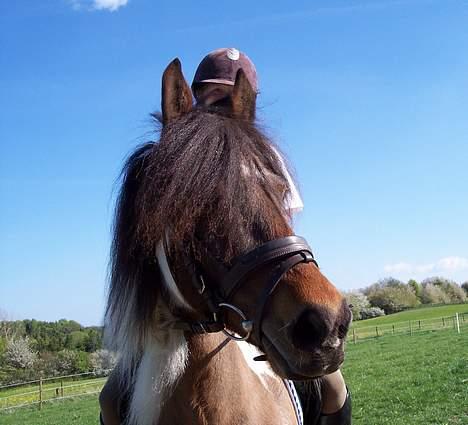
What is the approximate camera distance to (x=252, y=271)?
7.73ft

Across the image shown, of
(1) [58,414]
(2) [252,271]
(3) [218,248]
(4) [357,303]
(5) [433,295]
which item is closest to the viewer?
(2) [252,271]

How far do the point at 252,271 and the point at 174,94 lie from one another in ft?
3.50

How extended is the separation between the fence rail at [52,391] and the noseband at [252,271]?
31.2 metres

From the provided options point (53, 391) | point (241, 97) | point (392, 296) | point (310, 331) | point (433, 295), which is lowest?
point (53, 391)

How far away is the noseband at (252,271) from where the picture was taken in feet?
7.54

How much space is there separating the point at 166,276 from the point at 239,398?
2.60 ft

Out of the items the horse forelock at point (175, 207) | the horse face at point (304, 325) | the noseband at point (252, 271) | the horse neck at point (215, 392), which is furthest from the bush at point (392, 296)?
the horse face at point (304, 325)

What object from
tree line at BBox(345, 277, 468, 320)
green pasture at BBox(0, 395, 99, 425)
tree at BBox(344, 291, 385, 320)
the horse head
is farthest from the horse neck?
tree line at BBox(345, 277, 468, 320)

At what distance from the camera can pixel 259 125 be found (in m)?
2.96

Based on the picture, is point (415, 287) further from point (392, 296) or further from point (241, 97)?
point (241, 97)

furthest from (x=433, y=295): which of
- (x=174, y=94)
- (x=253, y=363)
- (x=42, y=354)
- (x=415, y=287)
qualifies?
(x=174, y=94)

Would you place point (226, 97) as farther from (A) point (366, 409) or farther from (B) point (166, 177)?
(A) point (366, 409)

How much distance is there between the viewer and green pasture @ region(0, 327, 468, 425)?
12375 millimetres

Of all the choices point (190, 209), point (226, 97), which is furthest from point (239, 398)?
point (226, 97)
